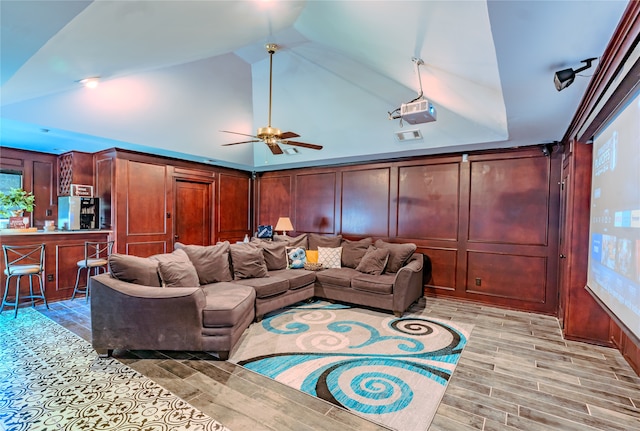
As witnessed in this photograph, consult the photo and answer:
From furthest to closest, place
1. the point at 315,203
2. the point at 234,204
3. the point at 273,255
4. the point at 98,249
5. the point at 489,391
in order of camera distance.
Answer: the point at 234,204 → the point at 315,203 → the point at 98,249 → the point at 273,255 → the point at 489,391

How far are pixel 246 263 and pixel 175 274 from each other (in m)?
1.15

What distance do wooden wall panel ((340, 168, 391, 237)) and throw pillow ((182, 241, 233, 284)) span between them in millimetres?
2816

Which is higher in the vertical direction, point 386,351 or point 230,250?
point 230,250

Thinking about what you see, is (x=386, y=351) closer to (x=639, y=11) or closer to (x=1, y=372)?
(x=639, y=11)

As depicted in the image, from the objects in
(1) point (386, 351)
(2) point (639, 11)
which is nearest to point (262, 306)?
(1) point (386, 351)

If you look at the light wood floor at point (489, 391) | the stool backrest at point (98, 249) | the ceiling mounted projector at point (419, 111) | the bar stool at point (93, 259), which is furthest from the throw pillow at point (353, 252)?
the stool backrest at point (98, 249)

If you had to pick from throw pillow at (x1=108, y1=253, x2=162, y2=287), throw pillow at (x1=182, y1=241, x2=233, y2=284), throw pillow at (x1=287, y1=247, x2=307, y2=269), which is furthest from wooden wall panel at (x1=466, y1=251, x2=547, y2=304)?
throw pillow at (x1=108, y1=253, x2=162, y2=287)

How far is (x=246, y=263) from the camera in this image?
14.6ft

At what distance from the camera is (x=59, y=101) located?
158 inches

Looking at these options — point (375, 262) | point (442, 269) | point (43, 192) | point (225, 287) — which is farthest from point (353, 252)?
point (43, 192)

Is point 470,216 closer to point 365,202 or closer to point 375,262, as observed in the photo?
point 375,262

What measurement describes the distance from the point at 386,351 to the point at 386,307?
3.94ft

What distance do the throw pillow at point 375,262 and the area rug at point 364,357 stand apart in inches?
27.2

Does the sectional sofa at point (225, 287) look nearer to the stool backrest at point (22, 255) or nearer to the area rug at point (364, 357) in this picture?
the area rug at point (364, 357)
